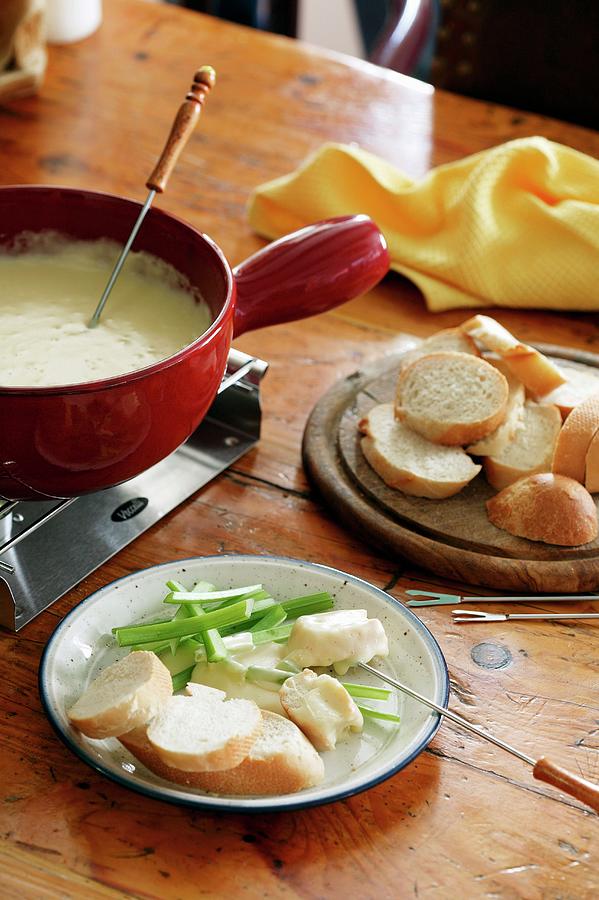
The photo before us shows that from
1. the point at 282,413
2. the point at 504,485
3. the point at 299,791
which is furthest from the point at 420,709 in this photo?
the point at 282,413

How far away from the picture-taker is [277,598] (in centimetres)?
92

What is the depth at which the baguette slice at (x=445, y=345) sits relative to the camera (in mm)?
1204

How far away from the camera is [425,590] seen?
987 millimetres

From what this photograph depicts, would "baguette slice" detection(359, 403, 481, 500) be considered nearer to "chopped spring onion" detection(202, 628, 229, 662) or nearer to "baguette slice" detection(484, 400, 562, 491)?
"baguette slice" detection(484, 400, 562, 491)

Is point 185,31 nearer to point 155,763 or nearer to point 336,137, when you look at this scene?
point 336,137

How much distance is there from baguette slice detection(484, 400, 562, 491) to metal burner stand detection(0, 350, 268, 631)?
247 mm

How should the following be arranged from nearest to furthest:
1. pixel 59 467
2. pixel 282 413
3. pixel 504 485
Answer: pixel 59 467, pixel 504 485, pixel 282 413

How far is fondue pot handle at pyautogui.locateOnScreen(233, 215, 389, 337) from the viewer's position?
102 centimetres

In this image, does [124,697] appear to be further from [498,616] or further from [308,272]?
[308,272]

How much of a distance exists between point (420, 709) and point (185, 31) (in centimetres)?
160

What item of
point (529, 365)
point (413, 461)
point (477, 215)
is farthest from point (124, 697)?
point (477, 215)

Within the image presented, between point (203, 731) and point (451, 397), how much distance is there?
0.50 meters

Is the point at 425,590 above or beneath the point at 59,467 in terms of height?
beneath

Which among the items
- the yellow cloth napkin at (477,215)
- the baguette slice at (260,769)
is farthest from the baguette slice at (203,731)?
the yellow cloth napkin at (477,215)
